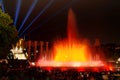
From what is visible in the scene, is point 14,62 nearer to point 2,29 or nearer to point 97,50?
point 2,29

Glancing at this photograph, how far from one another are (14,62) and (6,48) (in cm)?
1050

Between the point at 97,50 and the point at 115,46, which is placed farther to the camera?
the point at 115,46

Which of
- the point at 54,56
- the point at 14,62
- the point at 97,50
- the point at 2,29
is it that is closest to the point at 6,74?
the point at 2,29

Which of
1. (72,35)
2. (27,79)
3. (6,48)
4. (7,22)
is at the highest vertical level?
(72,35)

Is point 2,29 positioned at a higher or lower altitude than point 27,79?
higher

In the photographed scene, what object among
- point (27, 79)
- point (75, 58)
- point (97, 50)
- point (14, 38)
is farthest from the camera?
point (97, 50)

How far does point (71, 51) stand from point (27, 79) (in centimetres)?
3901

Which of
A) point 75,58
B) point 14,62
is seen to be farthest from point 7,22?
point 75,58

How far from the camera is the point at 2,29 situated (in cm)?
2480

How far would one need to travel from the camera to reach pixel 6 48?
25.6 meters

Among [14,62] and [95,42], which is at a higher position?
[95,42]

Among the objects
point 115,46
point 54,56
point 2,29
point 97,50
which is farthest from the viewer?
point 115,46

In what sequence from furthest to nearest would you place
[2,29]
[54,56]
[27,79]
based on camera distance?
[54,56], [2,29], [27,79]

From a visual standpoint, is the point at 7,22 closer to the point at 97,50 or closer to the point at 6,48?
the point at 6,48
